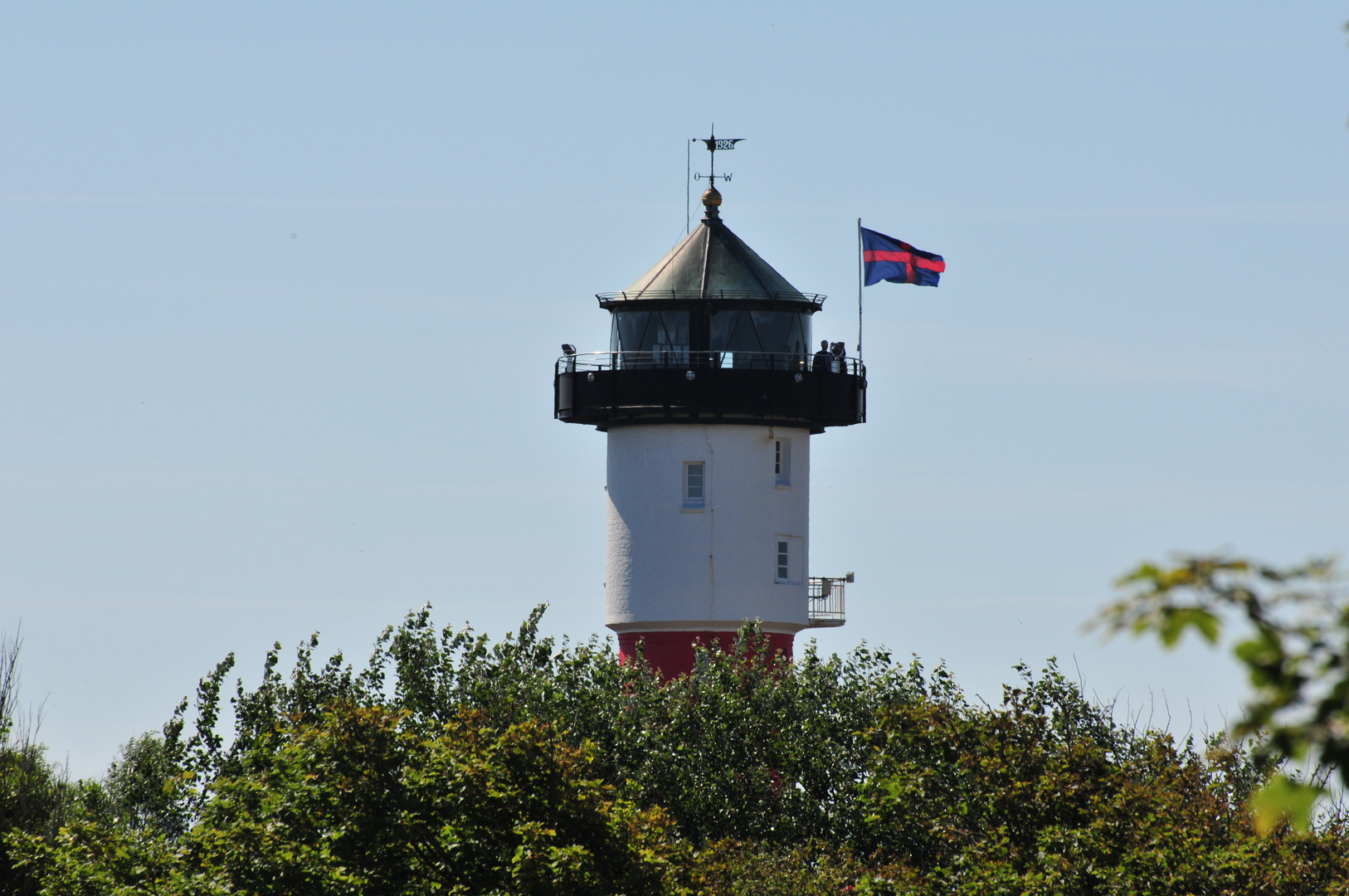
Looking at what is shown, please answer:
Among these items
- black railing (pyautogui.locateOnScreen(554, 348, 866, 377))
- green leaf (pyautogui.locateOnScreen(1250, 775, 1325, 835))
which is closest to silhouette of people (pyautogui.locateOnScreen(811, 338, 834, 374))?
black railing (pyautogui.locateOnScreen(554, 348, 866, 377))

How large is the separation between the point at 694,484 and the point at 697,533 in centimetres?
132

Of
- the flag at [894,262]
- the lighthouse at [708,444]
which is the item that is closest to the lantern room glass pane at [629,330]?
the lighthouse at [708,444]

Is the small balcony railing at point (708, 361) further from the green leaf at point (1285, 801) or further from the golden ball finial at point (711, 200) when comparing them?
the green leaf at point (1285, 801)

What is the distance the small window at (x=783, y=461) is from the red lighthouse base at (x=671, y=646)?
13.3ft

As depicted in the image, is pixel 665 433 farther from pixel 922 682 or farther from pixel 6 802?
pixel 6 802

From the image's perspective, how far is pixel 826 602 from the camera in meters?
54.3

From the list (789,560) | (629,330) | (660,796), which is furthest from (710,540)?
(660,796)

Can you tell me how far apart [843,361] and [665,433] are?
5.13 meters

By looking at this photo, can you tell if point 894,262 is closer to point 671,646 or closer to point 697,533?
point 697,533

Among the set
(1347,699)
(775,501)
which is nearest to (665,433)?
(775,501)

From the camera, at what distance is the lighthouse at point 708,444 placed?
52.1 meters

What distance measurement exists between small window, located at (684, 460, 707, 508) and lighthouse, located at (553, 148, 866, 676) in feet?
0.10

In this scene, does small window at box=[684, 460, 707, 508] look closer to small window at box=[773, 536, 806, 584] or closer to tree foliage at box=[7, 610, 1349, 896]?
small window at box=[773, 536, 806, 584]

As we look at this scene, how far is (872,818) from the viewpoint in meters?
31.9
